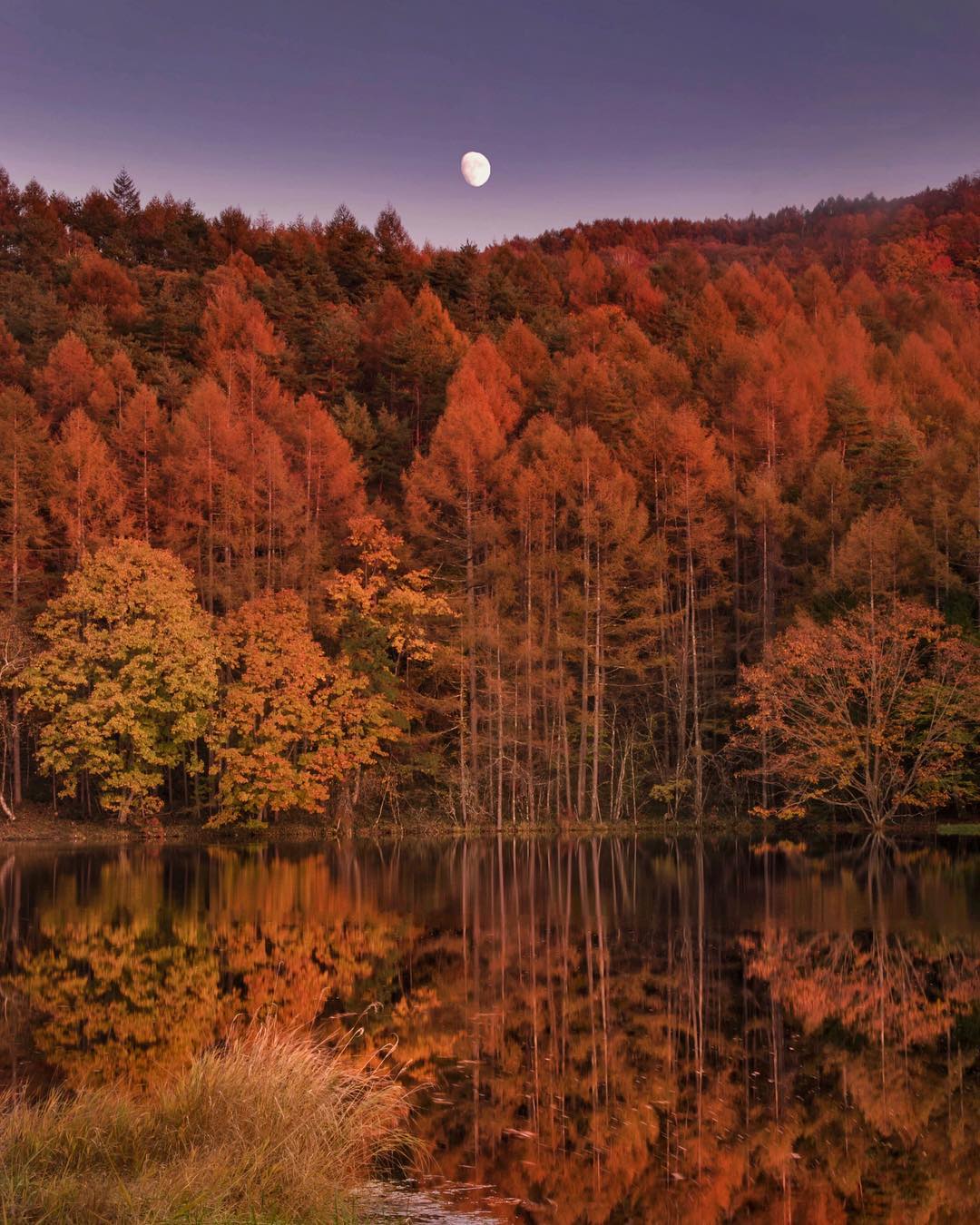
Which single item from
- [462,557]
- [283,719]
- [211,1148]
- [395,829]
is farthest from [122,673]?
[211,1148]

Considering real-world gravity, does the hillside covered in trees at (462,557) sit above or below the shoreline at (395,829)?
above

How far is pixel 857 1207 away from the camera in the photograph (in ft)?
25.3

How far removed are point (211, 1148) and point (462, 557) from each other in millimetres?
40349

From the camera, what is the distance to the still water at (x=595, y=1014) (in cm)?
828

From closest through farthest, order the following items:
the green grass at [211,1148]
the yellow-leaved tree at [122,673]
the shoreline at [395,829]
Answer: the green grass at [211,1148] < the shoreline at [395,829] < the yellow-leaved tree at [122,673]

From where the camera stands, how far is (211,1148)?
718 cm

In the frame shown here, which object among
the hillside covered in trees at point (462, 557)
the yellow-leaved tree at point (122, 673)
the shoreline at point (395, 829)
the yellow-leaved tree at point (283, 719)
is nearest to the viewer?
the shoreline at point (395, 829)

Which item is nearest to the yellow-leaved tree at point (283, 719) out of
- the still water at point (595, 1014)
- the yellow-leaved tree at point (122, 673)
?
the yellow-leaved tree at point (122, 673)

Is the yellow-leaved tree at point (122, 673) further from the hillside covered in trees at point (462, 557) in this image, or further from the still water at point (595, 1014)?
the still water at point (595, 1014)

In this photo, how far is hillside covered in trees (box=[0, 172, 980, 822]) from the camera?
4019 centimetres

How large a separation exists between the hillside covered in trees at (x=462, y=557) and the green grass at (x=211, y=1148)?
31563 millimetres

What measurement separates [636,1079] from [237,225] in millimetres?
90555

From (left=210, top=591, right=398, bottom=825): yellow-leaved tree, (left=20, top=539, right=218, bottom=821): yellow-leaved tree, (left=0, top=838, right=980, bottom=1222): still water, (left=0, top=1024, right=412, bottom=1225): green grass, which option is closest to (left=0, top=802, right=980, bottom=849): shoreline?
(left=210, top=591, right=398, bottom=825): yellow-leaved tree

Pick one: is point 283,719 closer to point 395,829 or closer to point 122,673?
point 122,673
